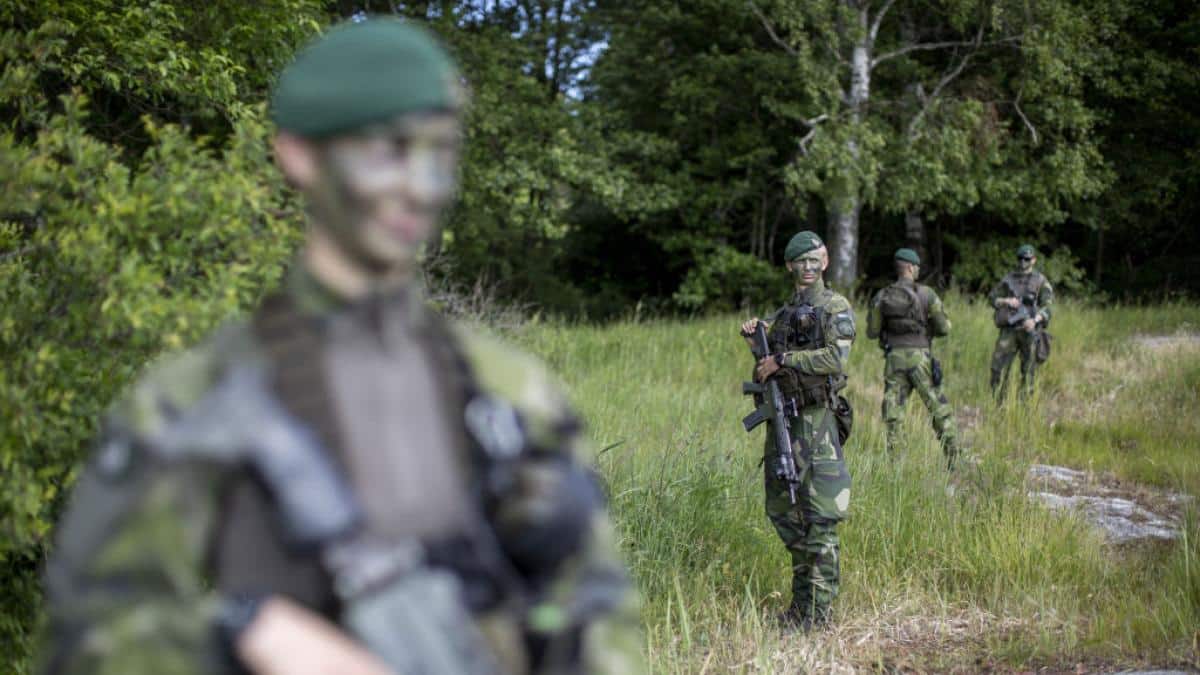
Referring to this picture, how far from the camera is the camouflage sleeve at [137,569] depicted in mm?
1039

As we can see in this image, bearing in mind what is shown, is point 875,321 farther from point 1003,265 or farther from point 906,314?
point 1003,265

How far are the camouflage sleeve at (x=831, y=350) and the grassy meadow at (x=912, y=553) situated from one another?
0.79 m

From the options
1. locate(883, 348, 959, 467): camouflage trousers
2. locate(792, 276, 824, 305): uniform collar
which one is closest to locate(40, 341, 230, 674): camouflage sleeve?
locate(792, 276, 824, 305): uniform collar

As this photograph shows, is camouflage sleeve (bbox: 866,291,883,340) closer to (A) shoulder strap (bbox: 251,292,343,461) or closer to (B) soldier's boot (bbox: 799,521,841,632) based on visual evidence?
(B) soldier's boot (bbox: 799,521,841,632)

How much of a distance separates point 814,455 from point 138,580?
457 centimetres

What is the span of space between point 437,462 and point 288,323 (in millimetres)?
227

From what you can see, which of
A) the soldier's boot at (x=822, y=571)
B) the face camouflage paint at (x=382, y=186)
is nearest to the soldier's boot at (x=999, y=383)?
the soldier's boot at (x=822, y=571)

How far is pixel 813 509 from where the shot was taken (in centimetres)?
518

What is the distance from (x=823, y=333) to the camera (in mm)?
5586

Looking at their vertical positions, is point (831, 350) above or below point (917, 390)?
above

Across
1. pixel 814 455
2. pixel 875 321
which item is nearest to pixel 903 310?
pixel 875 321

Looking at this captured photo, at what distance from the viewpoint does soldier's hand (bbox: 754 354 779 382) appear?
5523 mm

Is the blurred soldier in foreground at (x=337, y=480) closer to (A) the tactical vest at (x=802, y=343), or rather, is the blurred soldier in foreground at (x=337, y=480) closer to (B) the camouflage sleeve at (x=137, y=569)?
(B) the camouflage sleeve at (x=137, y=569)

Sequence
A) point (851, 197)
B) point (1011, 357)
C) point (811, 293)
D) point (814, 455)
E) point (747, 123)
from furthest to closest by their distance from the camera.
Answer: point (747, 123)
point (851, 197)
point (1011, 357)
point (811, 293)
point (814, 455)
